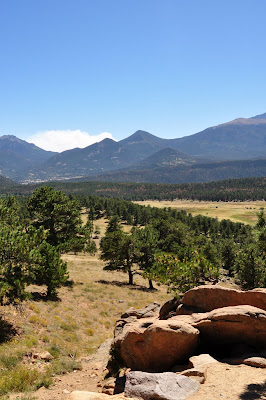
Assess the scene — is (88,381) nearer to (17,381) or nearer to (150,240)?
(17,381)

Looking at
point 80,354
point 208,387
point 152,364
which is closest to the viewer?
point 208,387

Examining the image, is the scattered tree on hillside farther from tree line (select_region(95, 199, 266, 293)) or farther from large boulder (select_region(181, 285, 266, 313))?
large boulder (select_region(181, 285, 266, 313))

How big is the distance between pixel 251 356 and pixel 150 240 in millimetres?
32626

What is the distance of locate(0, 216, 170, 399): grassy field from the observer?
1581cm

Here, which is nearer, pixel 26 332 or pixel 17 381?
pixel 17 381

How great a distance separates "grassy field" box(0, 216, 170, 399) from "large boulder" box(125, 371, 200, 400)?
19.3 ft

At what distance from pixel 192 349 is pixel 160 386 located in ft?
15.5

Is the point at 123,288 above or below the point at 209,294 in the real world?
below

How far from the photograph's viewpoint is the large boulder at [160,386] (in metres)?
11.3

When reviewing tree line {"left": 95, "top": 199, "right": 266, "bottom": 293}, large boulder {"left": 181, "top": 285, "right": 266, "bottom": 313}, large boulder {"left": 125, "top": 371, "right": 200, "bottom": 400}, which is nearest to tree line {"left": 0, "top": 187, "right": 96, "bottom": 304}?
tree line {"left": 95, "top": 199, "right": 266, "bottom": 293}

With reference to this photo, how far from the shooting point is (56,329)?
2378 cm

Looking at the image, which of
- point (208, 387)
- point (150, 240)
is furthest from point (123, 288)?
point (208, 387)

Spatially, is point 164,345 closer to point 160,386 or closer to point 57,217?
point 160,386

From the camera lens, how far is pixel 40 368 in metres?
17.1
